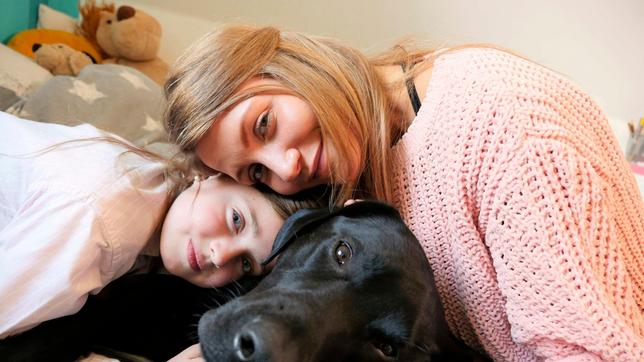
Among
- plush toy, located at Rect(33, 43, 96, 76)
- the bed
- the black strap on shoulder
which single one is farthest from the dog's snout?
plush toy, located at Rect(33, 43, 96, 76)

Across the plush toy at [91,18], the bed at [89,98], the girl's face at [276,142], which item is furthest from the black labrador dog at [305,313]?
the plush toy at [91,18]

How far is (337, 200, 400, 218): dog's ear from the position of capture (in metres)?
1.05

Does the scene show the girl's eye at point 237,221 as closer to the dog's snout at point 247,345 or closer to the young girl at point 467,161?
the young girl at point 467,161

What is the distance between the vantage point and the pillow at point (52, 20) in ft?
8.02

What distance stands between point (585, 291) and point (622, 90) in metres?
1.81

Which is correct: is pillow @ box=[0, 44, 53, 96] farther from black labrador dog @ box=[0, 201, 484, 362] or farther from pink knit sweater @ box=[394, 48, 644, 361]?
pink knit sweater @ box=[394, 48, 644, 361]

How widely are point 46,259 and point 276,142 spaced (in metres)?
0.52

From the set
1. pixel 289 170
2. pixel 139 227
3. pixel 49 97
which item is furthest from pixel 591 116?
pixel 49 97

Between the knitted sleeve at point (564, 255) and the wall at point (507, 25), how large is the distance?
135 centimetres

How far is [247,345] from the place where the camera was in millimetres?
733

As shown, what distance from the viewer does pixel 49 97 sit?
1.83 meters

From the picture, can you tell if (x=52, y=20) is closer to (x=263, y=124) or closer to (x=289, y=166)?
(x=263, y=124)

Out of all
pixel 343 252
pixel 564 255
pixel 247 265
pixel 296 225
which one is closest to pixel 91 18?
pixel 247 265

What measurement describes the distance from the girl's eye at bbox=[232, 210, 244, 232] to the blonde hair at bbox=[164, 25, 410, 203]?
19 centimetres
